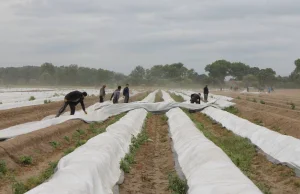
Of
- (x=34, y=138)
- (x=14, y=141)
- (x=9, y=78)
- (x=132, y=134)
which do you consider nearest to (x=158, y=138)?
(x=132, y=134)

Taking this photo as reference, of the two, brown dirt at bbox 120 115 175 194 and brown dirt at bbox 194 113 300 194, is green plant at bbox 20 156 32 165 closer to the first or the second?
brown dirt at bbox 120 115 175 194

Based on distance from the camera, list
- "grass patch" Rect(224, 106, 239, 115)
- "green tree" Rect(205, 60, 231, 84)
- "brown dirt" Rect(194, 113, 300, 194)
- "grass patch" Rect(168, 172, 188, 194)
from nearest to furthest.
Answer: "grass patch" Rect(168, 172, 188, 194), "brown dirt" Rect(194, 113, 300, 194), "grass patch" Rect(224, 106, 239, 115), "green tree" Rect(205, 60, 231, 84)

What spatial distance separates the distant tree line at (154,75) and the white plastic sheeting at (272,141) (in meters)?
83.9

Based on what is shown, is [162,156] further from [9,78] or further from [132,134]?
[9,78]

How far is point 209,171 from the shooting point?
690cm

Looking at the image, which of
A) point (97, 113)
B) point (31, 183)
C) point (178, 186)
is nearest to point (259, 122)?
point (97, 113)

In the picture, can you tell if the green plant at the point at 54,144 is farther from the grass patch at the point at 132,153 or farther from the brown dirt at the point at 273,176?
the brown dirt at the point at 273,176

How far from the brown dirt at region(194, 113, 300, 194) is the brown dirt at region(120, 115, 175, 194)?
75.9 inches

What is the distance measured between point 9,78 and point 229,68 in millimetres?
66637

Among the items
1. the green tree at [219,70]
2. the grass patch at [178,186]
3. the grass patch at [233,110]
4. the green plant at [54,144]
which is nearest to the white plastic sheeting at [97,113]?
the green plant at [54,144]

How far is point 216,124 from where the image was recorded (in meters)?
19.2

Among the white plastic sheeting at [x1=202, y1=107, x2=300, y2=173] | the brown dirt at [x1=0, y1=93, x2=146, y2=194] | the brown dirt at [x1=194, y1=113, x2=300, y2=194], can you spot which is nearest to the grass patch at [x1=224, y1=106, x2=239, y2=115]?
the white plastic sheeting at [x1=202, y1=107, x2=300, y2=173]

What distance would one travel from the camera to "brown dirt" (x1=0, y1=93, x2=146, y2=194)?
8.80 meters

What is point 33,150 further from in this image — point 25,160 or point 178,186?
point 178,186
